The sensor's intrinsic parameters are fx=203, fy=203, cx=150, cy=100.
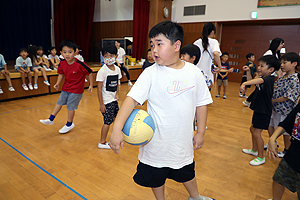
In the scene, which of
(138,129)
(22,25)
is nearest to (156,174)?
(138,129)

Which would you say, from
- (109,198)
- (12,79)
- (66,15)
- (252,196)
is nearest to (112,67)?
(109,198)

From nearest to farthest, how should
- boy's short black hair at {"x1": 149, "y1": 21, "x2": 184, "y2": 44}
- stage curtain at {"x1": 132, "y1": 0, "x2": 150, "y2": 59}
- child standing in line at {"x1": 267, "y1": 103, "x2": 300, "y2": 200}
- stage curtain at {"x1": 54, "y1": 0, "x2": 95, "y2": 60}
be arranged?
boy's short black hair at {"x1": 149, "y1": 21, "x2": 184, "y2": 44} → child standing in line at {"x1": 267, "y1": 103, "x2": 300, "y2": 200} → stage curtain at {"x1": 132, "y1": 0, "x2": 150, "y2": 59} → stage curtain at {"x1": 54, "y1": 0, "x2": 95, "y2": 60}

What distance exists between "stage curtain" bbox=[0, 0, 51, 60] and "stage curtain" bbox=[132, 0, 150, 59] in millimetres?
4331

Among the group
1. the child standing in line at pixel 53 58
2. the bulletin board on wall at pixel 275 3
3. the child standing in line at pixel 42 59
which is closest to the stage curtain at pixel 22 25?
the child standing in line at pixel 53 58

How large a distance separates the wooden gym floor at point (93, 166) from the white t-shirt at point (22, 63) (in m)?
1.84

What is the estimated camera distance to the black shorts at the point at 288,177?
126cm

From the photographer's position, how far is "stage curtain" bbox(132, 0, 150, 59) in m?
8.27

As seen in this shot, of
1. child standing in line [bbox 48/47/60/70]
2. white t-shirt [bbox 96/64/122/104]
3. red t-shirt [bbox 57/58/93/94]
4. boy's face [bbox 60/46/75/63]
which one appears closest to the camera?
white t-shirt [bbox 96/64/122/104]

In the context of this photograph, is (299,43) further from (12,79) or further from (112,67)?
(12,79)

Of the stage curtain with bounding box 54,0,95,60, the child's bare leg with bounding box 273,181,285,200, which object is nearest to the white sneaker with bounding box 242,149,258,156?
the child's bare leg with bounding box 273,181,285,200

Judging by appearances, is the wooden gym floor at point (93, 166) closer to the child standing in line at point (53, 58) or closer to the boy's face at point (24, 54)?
the boy's face at point (24, 54)

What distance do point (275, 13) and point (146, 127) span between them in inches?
316

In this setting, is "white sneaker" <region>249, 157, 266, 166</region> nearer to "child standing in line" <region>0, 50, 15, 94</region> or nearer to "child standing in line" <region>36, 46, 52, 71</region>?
"child standing in line" <region>0, 50, 15, 94</region>

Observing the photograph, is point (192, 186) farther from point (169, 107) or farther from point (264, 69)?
point (264, 69)
